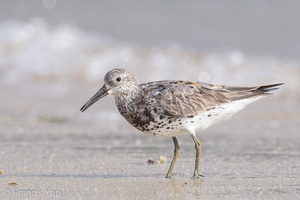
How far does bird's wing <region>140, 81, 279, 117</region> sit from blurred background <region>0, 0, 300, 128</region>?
167 inches

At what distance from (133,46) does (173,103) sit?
10207 mm

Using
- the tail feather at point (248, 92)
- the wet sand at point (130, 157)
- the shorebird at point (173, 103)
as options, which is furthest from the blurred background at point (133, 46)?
the tail feather at point (248, 92)

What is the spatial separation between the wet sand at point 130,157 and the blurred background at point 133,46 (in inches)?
30.0

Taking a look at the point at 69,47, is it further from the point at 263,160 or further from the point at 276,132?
the point at 263,160

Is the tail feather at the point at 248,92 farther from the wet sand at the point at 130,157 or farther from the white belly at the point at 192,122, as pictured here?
the wet sand at the point at 130,157

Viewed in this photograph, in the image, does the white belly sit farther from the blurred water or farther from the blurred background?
the blurred water

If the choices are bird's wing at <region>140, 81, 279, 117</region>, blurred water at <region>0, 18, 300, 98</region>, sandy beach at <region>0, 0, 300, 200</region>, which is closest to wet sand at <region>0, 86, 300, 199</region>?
sandy beach at <region>0, 0, 300, 200</region>

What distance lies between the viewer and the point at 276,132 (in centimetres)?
879

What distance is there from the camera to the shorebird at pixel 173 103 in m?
5.98

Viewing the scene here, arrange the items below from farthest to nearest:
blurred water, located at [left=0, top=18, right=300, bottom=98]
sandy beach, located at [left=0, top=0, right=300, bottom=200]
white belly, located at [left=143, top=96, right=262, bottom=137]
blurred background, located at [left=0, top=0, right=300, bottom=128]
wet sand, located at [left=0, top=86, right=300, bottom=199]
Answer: blurred water, located at [left=0, top=18, right=300, bottom=98] → blurred background, located at [left=0, top=0, right=300, bottom=128] → white belly, located at [left=143, top=96, right=262, bottom=137] → sandy beach, located at [left=0, top=0, right=300, bottom=200] → wet sand, located at [left=0, top=86, right=300, bottom=199]

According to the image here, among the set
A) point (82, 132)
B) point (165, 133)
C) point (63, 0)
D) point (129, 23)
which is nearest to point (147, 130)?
point (165, 133)

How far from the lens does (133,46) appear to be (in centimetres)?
1612

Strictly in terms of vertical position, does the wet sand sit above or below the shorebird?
below

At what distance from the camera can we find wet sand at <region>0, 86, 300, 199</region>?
532 centimetres
